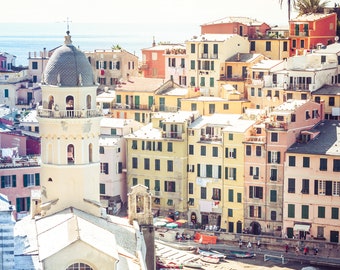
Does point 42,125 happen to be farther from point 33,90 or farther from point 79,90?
point 33,90

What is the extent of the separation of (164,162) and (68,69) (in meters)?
33.0

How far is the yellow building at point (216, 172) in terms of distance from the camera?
87.5 m

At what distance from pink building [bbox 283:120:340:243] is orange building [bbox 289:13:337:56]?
72.3ft

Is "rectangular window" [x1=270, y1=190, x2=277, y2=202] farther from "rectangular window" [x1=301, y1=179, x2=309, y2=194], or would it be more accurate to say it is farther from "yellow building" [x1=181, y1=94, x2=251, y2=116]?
"yellow building" [x1=181, y1=94, x2=251, y2=116]

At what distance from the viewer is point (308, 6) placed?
4437 inches

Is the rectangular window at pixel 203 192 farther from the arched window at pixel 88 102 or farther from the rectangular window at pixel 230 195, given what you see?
the arched window at pixel 88 102

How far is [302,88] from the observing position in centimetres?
9406

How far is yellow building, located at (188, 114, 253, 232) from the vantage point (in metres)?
87.5

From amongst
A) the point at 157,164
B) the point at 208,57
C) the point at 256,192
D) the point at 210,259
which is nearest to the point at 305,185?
the point at 256,192

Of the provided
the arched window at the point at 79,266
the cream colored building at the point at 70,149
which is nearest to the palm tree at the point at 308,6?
the cream colored building at the point at 70,149

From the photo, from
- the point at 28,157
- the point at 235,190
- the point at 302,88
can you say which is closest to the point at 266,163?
the point at 235,190

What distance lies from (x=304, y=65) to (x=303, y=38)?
1010 centimetres

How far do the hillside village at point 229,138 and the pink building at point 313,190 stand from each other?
0.07m

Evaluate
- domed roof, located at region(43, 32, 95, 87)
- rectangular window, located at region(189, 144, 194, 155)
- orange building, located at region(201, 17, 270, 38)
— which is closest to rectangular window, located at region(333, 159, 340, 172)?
rectangular window, located at region(189, 144, 194, 155)
